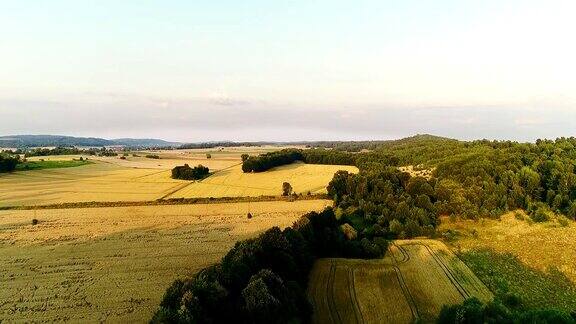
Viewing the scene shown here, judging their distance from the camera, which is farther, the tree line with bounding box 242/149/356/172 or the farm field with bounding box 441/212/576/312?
the tree line with bounding box 242/149/356/172

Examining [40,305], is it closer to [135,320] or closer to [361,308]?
[135,320]

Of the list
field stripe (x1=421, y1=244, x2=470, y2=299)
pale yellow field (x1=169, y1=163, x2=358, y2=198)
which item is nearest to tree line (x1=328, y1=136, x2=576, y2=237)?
field stripe (x1=421, y1=244, x2=470, y2=299)

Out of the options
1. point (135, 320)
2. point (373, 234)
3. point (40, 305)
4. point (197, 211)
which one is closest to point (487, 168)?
point (373, 234)

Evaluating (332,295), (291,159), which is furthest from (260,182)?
(332,295)

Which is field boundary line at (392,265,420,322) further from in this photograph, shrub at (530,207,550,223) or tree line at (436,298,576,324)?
shrub at (530,207,550,223)

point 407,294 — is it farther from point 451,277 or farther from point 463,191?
point 463,191
